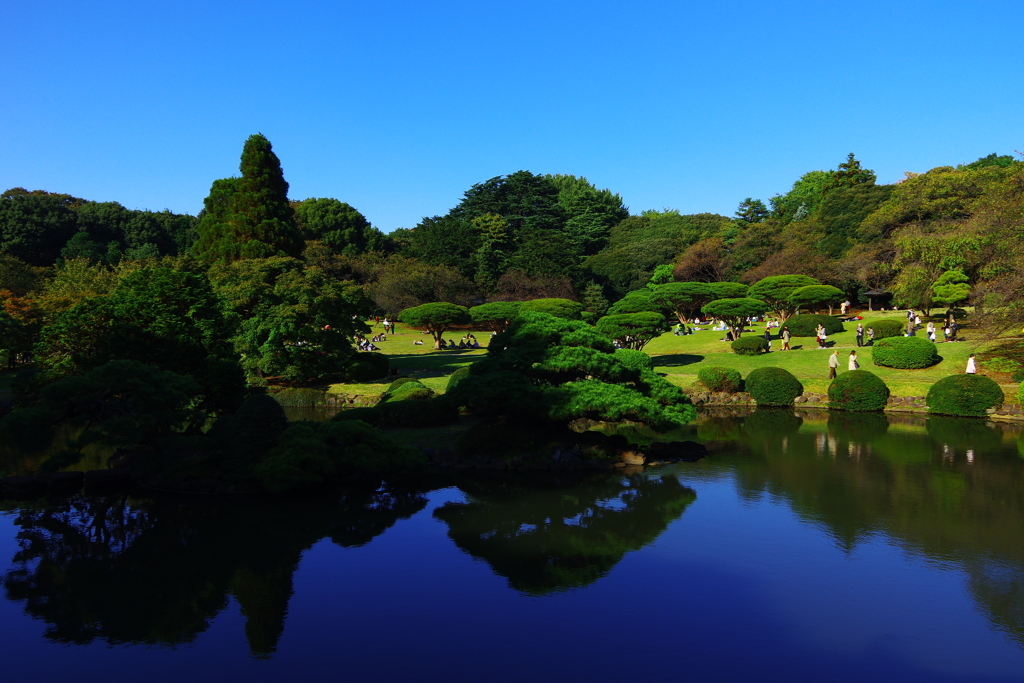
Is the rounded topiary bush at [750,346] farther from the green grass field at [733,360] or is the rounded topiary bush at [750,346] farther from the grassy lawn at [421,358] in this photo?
the grassy lawn at [421,358]

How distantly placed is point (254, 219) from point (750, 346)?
86.6 ft

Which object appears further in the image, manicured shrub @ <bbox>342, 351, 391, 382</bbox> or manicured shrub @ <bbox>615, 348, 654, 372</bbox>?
manicured shrub @ <bbox>342, 351, 391, 382</bbox>

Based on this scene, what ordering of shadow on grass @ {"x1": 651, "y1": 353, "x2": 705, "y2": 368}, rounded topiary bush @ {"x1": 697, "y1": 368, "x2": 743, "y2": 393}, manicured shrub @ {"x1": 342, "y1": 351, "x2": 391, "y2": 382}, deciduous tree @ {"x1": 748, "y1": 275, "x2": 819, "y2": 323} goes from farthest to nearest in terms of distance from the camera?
deciduous tree @ {"x1": 748, "y1": 275, "x2": 819, "y2": 323}, shadow on grass @ {"x1": 651, "y1": 353, "x2": 705, "y2": 368}, manicured shrub @ {"x1": 342, "y1": 351, "x2": 391, "y2": 382}, rounded topiary bush @ {"x1": 697, "y1": 368, "x2": 743, "y2": 393}

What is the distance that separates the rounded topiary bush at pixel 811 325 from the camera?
39.6 m

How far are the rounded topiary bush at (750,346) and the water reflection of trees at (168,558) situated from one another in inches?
924

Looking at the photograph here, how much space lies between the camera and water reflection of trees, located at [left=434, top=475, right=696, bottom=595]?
35.1 ft

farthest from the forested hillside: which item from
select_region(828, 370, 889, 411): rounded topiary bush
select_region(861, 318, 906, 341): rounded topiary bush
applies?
select_region(828, 370, 889, 411): rounded topiary bush

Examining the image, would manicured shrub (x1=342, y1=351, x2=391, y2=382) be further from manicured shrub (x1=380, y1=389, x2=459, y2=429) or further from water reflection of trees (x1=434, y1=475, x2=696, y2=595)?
water reflection of trees (x1=434, y1=475, x2=696, y2=595)

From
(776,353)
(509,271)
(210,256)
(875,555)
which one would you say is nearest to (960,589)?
(875,555)

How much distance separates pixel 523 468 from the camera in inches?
660

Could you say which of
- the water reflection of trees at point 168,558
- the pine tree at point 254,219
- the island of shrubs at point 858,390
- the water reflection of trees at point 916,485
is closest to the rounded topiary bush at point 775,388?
the island of shrubs at point 858,390

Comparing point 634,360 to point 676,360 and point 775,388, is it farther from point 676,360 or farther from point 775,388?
point 676,360

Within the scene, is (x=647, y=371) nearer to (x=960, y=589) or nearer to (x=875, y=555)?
(x=875, y=555)

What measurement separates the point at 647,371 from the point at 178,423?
10.9 meters
